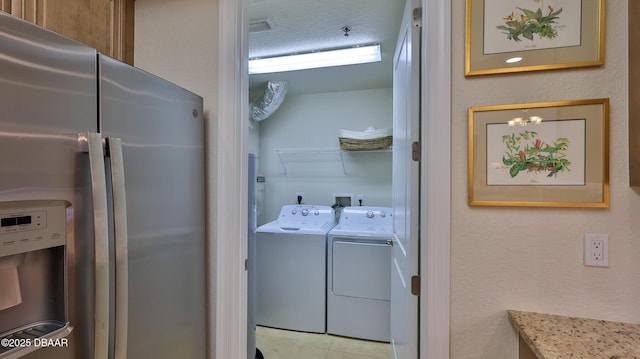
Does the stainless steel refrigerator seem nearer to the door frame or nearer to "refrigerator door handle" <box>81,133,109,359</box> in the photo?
"refrigerator door handle" <box>81,133,109,359</box>

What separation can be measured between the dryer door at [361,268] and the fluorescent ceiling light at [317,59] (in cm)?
152

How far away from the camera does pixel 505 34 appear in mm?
1088

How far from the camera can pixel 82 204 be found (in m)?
0.77

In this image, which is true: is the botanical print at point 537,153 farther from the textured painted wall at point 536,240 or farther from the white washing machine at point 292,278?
the white washing machine at point 292,278

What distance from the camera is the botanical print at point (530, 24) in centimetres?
104

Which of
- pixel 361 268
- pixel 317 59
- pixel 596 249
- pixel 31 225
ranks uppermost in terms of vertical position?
pixel 317 59

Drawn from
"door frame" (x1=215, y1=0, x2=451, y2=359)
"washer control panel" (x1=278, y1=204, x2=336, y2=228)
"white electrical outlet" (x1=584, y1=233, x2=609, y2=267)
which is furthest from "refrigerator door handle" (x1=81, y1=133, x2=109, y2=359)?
"washer control panel" (x1=278, y1=204, x2=336, y2=228)

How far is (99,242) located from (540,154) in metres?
1.43

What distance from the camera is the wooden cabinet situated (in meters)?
1.00

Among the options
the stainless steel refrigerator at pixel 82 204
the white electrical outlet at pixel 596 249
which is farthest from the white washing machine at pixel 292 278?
the white electrical outlet at pixel 596 249

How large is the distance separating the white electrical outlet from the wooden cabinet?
2.06m

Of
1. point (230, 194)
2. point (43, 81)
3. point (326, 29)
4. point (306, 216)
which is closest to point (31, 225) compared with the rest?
point (43, 81)

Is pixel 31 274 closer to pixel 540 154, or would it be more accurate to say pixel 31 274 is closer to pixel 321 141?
pixel 540 154

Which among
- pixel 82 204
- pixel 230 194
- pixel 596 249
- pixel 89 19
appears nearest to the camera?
pixel 82 204
